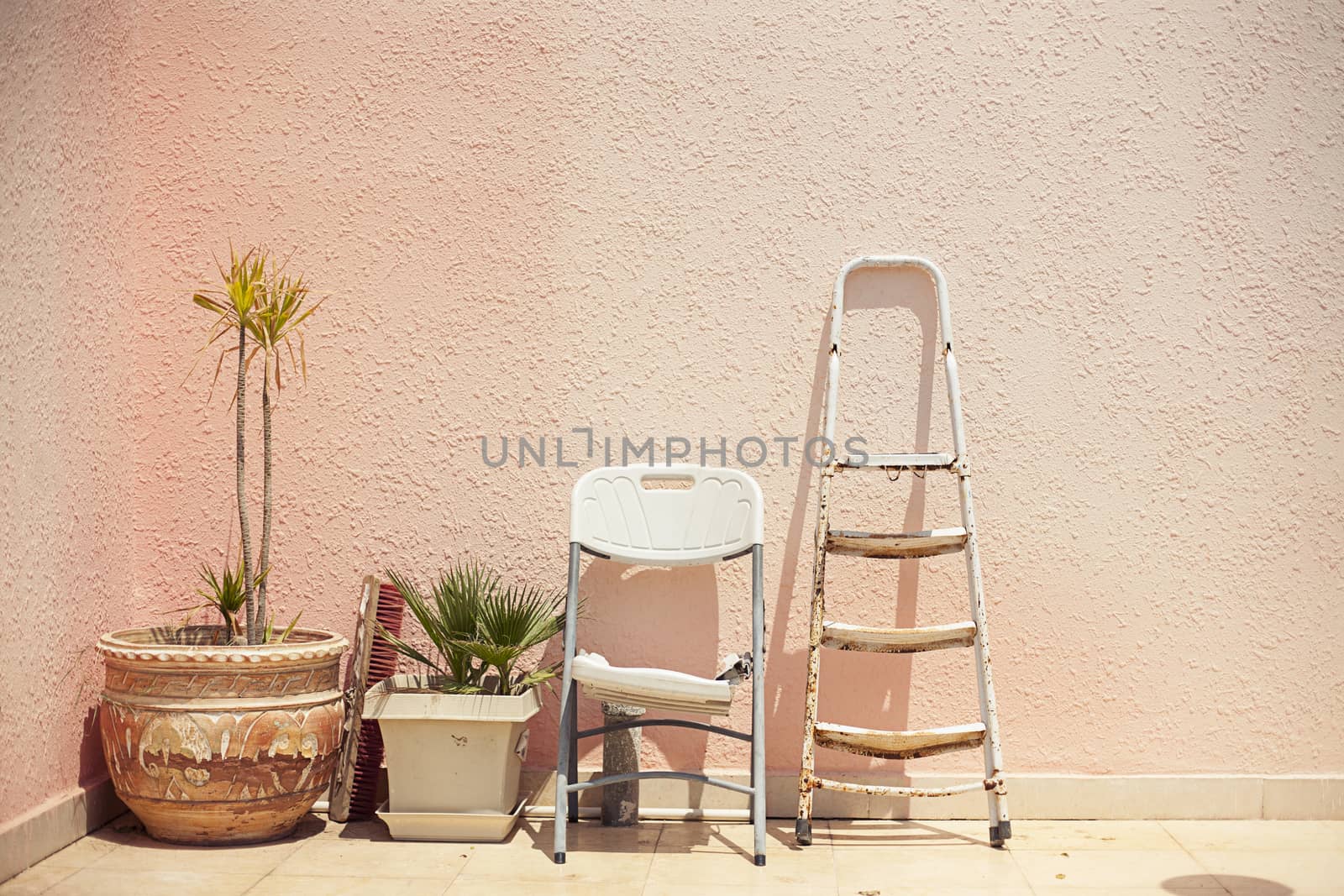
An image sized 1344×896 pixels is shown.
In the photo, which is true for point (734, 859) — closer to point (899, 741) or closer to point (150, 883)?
point (899, 741)

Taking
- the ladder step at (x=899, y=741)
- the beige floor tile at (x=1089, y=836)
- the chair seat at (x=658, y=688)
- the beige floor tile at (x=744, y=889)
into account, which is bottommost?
the beige floor tile at (x=1089, y=836)

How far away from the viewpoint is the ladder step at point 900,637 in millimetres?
2660

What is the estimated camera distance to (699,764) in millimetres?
2916

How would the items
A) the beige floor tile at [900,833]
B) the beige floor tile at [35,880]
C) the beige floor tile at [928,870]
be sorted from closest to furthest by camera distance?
the beige floor tile at [35,880], the beige floor tile at [928,870], the beige floor tile at [900,833]

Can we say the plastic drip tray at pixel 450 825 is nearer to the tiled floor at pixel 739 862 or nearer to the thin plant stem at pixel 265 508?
the tiled floor at pixel 739 862

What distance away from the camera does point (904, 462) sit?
108 inches

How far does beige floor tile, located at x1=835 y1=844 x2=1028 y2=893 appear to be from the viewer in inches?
93.0

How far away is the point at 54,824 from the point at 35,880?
0.19 m

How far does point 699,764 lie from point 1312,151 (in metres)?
2.16

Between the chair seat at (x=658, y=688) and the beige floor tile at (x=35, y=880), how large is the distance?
3.63 feet

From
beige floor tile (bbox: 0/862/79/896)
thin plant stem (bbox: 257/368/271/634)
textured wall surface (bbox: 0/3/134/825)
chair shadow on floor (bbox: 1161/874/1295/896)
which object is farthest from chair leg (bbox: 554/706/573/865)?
chair shadow on floor (bbox: 1161/874/1295/896)

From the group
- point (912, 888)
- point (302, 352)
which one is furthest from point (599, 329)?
point (912, 888)

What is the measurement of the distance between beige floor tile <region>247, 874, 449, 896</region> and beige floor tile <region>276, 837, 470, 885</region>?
0.02 meters

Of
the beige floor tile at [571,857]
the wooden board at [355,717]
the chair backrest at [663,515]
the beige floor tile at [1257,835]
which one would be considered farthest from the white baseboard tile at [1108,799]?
the wooden board at [355,717]
